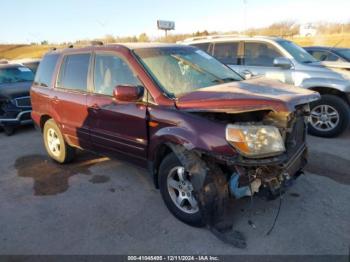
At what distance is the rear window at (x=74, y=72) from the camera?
4.58 metres

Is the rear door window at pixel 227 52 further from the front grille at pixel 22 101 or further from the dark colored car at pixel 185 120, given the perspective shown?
the front grille at pixel 22 101

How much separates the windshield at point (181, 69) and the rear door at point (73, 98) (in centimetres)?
106

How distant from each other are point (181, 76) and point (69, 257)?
2322 mm

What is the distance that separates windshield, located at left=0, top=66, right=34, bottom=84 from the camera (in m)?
8.72

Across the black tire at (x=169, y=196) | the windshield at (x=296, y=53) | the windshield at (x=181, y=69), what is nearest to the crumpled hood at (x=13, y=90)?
the windshield at (x=181, y=69)

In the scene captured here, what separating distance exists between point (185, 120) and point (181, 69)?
1.06 metres

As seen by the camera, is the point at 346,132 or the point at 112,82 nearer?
the point at 112,82

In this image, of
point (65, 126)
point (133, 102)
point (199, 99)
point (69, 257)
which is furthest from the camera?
point (65, 126)

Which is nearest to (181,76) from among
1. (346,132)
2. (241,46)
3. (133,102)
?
(133,102)

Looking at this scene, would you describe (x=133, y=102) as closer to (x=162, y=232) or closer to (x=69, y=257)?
(x=162, y=232)

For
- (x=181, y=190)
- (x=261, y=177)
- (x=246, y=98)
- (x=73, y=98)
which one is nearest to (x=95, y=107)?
(x=73, y=98)

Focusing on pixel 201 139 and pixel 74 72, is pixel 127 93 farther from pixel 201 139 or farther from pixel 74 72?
pixel 74 72

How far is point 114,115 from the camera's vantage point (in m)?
4.05

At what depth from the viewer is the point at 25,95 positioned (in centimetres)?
791
